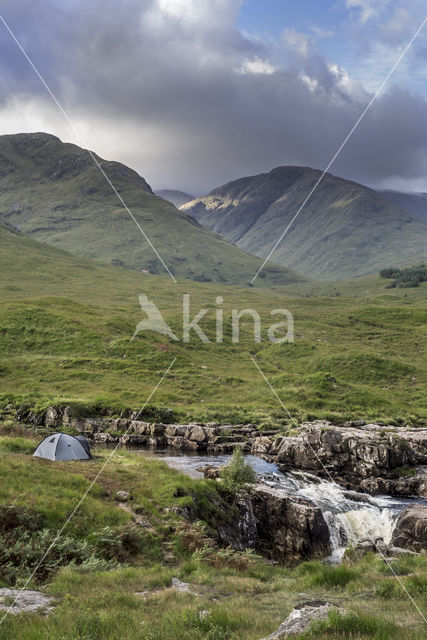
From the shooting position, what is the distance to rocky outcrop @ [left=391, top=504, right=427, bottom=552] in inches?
851

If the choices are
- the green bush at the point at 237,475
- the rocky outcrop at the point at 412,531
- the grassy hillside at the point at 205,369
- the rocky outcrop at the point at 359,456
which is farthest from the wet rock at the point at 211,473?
the grassy hillside at the point at 205,369

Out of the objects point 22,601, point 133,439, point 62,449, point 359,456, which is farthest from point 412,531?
point 133,439

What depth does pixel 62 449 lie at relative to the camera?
1136 inches

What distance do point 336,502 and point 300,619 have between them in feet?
80.2

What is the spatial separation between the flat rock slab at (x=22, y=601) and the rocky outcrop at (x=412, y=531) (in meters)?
18.0

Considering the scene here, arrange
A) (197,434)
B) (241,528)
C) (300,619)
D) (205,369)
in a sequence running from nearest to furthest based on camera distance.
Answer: (300,619) → (241,528) → (197,434) → (205,369)

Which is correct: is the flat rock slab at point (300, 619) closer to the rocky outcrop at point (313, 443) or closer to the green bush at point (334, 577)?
the green bush at point (334, 577)

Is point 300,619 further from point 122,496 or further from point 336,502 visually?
point 336,502

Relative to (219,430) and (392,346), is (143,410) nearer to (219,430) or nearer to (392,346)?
(219,430)

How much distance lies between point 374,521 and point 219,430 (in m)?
24.3

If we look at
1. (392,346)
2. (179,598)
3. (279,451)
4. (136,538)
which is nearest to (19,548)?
(136,538)

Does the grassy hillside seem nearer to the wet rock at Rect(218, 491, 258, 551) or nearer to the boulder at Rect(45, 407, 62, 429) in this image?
the boulder at Rect(45, 407, 62, 429)

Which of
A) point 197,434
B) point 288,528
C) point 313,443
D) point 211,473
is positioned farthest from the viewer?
point 197,434

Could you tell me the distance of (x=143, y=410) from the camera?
5350cm
